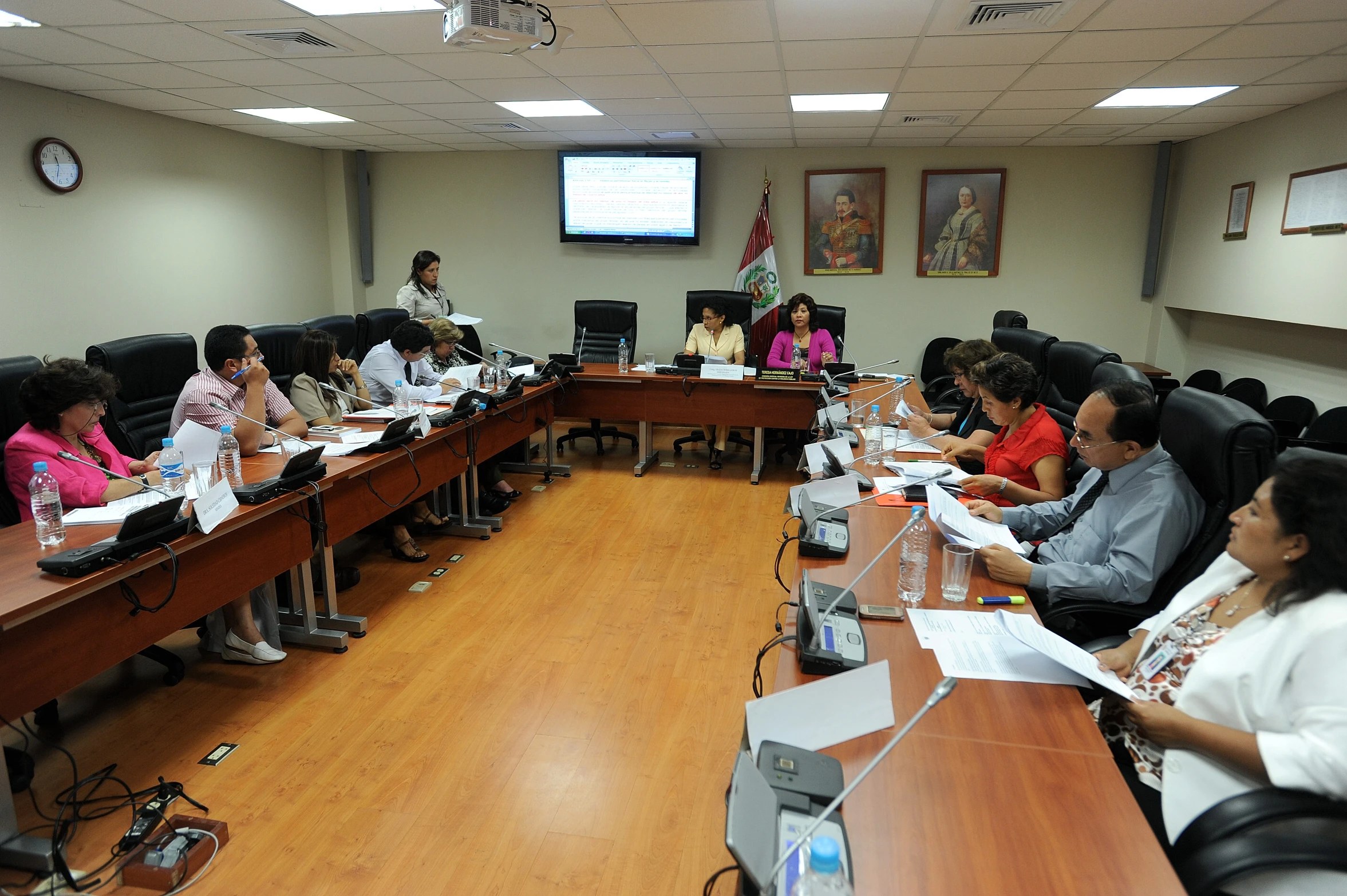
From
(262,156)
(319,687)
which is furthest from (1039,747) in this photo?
(262,156)

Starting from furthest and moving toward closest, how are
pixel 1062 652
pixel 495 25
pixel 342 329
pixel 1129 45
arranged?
pixel 342 329 < pixel 1129 45 < pixel 495 25 < pixel 1062 652

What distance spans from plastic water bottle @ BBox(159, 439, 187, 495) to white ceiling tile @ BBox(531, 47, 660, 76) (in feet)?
8.05

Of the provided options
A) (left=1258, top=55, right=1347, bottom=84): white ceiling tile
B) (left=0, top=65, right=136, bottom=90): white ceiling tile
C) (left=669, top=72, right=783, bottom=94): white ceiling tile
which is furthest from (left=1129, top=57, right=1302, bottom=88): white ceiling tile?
(left=0, top=65, right=136, bottom=90): white ceiling tile

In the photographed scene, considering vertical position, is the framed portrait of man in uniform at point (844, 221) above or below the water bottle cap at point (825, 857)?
above

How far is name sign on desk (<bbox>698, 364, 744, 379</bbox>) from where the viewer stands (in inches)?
205

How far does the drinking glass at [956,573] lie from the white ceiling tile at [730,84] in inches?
122

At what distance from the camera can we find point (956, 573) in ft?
6.02

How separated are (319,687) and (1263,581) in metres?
2.78

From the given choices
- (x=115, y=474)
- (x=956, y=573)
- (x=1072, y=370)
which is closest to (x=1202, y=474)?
(x=956, y=573)

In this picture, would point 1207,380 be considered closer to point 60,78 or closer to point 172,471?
point 172,471

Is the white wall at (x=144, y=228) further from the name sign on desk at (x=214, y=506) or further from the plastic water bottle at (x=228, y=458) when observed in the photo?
the name sign on desk at (x=214, y=506)

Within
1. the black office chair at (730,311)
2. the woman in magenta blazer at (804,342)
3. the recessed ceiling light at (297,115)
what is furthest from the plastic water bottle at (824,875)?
the recessed ceiling light at (297,115)

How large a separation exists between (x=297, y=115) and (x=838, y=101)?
3.77 metres

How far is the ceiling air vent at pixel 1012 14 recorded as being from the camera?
288 cm
